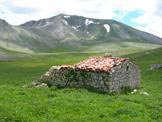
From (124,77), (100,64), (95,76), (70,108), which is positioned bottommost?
(70,108)

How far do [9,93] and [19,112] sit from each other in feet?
24.7

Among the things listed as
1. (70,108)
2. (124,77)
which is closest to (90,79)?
(124,77)

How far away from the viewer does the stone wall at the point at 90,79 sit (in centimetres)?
3688

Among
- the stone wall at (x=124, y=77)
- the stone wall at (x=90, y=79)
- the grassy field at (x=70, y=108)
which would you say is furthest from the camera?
the stone wall at (x=124, y=77)

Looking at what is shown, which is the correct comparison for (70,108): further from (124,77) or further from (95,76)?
(124,77)

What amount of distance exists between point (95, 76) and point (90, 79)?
56 centimetres

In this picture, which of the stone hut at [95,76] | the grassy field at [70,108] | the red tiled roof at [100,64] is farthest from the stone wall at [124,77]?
the grassy field at [70,108]

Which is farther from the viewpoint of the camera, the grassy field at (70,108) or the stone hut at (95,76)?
the stone hut at (95,76)

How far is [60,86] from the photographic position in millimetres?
38938

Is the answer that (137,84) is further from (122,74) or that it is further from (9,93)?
(9,93)

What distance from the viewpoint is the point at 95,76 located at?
3747 cm

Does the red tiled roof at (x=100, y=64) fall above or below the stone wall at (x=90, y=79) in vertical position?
above

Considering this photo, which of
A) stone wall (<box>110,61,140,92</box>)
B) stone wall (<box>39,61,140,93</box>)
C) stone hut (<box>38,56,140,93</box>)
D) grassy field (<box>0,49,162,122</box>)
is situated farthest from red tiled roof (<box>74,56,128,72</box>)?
grassy field (<box>0,49,162,122</box>)

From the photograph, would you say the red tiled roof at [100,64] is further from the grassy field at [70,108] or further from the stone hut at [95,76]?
the grassy field at [70,108]
